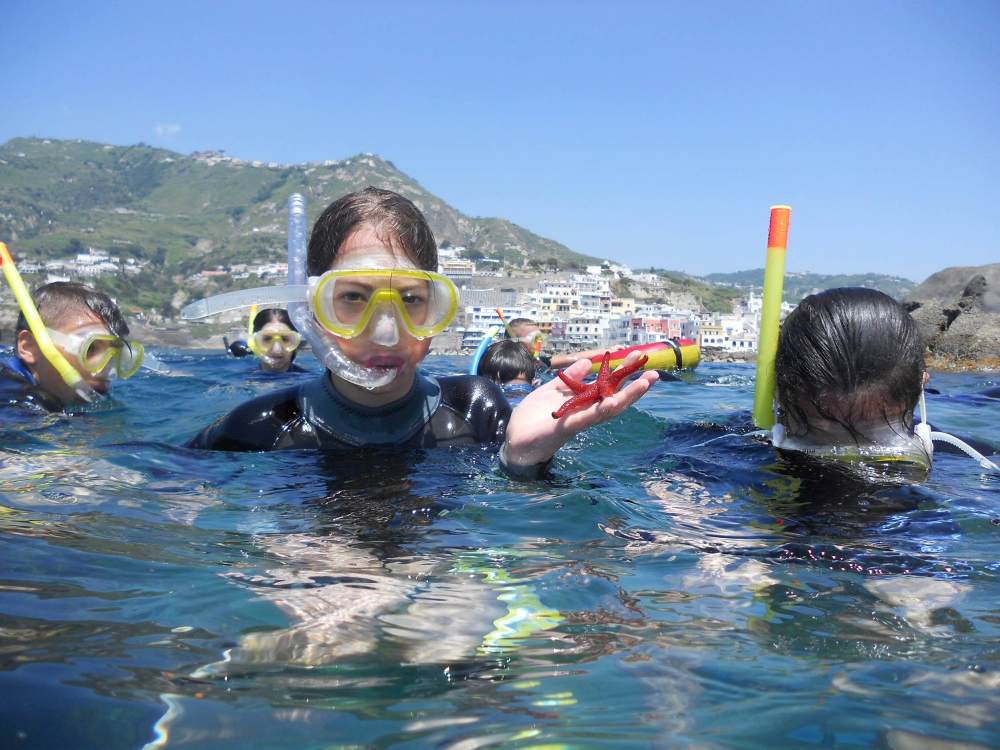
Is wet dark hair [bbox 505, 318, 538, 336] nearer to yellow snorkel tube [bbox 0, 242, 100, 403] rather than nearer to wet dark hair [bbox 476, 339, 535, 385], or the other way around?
wet dark hair [bbox 476, 339, 535, 385]

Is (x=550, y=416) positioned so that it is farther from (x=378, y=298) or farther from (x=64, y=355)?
(x=64, y=355)

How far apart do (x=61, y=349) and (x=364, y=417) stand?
11.1 feet

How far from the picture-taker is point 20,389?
17.5 ft

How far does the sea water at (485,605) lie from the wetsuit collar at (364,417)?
0.13 meters

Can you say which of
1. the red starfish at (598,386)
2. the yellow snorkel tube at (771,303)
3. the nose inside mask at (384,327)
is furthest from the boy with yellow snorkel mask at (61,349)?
the yellow snorkel tube at (771,303)

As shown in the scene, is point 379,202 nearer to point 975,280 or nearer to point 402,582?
point 402,582

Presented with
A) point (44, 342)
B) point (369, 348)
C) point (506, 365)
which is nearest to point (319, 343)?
point (369, 348)

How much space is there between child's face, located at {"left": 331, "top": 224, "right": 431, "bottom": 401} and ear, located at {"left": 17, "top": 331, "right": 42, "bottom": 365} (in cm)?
358

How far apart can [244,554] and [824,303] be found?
7.13 feet

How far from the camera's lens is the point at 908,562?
81.3 inches

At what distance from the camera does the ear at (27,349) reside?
554 cm

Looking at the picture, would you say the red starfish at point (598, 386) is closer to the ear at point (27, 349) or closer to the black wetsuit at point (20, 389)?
the black wetsuit at point (20, 389)

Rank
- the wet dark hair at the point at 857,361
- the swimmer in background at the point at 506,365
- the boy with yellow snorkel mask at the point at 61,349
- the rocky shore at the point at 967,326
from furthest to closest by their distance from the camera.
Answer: the rocky shore at the point at 967,326 → the swimmer in background at the point at 506,365 → the boy with yellow snorkel mask at the point at 61,349 → the wet dark hair at the point at 857,361

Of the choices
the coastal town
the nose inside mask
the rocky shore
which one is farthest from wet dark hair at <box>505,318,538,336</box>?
the coastal town
